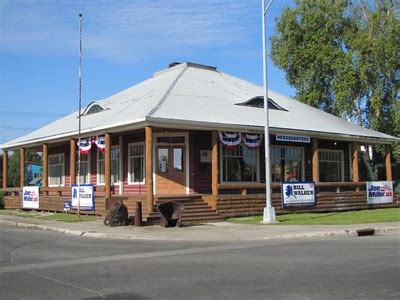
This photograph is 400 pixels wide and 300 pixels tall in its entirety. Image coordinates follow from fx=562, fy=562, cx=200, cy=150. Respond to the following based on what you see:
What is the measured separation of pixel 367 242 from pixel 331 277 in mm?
5901

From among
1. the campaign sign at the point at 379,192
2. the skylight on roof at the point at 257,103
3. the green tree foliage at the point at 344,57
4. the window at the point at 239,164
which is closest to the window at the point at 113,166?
the window at the point at 239,164

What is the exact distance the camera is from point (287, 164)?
27.9 metres

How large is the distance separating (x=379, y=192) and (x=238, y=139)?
9529mm

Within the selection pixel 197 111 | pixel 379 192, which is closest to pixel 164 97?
pixel 197 111

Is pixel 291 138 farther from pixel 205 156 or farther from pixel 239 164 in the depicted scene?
pixel 205 156

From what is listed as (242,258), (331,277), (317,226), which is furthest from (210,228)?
(331,277)

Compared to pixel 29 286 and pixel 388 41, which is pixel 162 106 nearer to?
pixel 29 286

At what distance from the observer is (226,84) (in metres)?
29.8

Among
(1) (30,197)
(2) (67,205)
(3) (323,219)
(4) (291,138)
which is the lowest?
(3) (323,219)

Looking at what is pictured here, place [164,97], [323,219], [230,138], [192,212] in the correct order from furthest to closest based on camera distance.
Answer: [164,97] < [230,138] < [323,219] < [192,212]

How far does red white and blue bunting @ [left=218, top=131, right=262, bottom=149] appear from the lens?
2292cm

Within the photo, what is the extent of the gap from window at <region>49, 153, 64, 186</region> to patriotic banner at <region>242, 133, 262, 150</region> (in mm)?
13075

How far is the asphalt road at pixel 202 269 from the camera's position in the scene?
26.6 ft

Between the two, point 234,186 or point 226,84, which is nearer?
point 234,186
